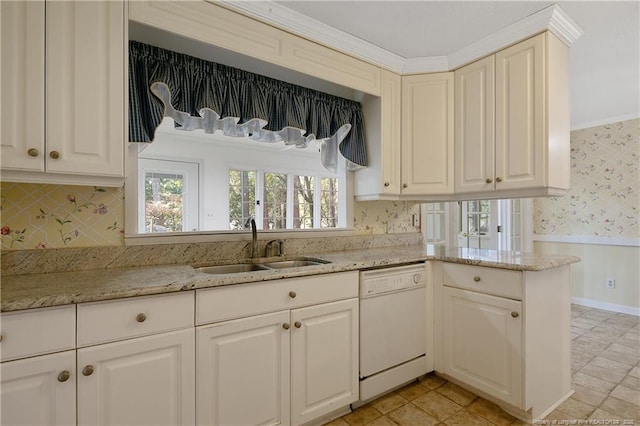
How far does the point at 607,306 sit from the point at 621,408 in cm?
251

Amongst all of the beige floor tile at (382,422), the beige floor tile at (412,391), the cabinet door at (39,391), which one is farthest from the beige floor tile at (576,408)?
the cabinet door at (39,391)

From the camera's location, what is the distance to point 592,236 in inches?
154

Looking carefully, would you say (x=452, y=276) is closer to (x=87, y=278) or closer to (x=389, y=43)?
(x=389, y=43)

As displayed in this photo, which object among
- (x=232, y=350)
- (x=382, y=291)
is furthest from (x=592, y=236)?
(x=232, y=350)

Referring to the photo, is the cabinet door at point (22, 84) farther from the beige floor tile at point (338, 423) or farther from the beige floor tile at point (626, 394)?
the beige floor tile at point (626, 394)

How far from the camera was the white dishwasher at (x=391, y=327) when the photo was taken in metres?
1.84

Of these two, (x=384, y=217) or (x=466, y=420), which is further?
(x=384, y=217)

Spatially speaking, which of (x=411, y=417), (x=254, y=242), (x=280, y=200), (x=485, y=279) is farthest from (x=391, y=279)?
(x=280, y=200)

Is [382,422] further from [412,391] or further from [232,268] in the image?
[232,268]

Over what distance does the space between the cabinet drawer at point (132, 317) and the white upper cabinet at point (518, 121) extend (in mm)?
1995

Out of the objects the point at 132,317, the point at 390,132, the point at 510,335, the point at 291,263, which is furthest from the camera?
the point at 390,132

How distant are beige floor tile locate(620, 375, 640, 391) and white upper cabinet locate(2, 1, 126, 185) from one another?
10.8 feet

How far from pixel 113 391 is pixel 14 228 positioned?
0.91 metres

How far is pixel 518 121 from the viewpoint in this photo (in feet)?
6.57
